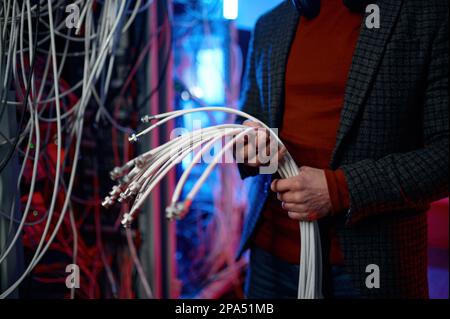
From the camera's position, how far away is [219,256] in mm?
2766

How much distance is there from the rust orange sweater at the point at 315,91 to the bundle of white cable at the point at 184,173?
0.17 m

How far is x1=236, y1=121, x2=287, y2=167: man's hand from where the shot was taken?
35.8 inches

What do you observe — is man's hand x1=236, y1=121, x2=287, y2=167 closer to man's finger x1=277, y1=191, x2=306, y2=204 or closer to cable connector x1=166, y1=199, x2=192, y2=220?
man's finger x1=277, y1=191, x2=306, y2=204

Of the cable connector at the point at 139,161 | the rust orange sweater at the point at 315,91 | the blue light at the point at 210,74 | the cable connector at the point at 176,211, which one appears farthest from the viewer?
the blue light at the point at 210,74

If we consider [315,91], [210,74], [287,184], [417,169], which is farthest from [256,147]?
[210,74]

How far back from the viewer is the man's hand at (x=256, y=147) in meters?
0.91

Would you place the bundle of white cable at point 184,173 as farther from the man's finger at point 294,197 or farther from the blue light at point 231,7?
the blue light at point 231,7

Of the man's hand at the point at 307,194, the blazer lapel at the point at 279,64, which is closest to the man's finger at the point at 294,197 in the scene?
the man's hand at the point at 307,194

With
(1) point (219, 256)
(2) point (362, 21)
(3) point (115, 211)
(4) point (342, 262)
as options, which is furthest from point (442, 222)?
(1) point (219, 256)

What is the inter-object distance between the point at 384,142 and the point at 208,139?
0.45 m

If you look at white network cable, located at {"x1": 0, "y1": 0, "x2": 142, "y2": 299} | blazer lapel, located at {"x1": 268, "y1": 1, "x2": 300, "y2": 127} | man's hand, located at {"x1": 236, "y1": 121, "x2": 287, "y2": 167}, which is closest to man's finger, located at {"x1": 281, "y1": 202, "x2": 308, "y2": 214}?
man's hand, located at {"x1": 236, "y1": 121, "x2": 287, "y2": 167}

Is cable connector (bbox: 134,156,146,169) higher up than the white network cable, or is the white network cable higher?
the white network cable
